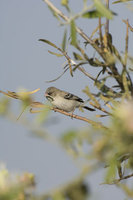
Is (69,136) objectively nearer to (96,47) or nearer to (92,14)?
(92,14)

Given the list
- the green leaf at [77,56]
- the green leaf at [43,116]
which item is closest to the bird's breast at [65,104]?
the green leaf at [77,56]

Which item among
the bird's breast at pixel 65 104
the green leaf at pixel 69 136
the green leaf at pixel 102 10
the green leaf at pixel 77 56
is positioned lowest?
the bird's breast at pixel 65 104

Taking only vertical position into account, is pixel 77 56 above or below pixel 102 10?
below

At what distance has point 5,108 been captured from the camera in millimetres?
860

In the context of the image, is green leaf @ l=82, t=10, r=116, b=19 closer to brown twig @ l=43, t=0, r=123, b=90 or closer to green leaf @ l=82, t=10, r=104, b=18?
green leaf @ l=82, t=10, r=104, b=18

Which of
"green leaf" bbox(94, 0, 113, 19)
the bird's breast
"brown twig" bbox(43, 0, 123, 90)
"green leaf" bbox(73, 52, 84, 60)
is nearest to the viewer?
"green leaf" bbox(94, 0, 113, 19)

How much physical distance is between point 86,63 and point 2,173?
89 centimetres

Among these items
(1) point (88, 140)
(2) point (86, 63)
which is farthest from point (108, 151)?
(2) point (86, 63)

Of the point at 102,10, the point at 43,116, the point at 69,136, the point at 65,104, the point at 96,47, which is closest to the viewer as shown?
the point at 69,136

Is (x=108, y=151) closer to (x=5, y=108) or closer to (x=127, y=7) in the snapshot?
(x=5, y=108)

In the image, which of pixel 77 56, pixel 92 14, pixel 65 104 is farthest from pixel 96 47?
pixel 65 104

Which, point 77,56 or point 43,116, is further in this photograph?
point 77,56

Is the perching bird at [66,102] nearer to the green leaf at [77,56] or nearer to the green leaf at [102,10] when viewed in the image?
the green leaf at [77,56]

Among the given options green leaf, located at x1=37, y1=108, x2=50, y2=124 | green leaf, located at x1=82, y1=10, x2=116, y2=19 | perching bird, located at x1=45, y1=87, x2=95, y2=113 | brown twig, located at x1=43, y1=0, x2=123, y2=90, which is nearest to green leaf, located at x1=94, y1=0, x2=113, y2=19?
green leaf, located at x1=82, y1=10, x2=116, y2=19
